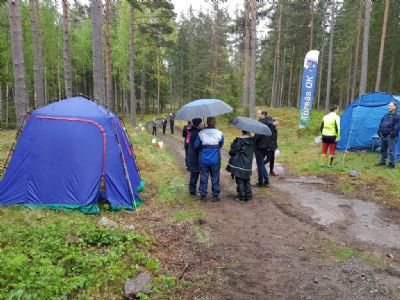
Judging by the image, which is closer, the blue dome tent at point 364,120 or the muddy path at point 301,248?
the muddy path at point 301,248

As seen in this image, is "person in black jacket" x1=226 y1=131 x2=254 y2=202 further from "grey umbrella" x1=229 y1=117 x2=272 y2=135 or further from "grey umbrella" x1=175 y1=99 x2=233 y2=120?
"grey umbrella" x1=175 y1=99 x2=233 y2=120

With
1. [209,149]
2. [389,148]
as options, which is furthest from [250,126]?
[389,148]

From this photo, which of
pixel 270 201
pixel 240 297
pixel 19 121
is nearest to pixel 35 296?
pixel 240 297

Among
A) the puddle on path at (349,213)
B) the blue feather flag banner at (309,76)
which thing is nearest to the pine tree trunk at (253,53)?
the blue feather flag banner at (309,76)

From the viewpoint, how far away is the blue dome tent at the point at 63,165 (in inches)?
266

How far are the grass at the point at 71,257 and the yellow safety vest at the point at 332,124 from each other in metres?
5.97

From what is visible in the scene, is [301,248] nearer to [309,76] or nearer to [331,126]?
[331,126]

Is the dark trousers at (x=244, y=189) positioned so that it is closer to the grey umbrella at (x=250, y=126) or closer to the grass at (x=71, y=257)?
the grey umbrella at (x=250, y=126)

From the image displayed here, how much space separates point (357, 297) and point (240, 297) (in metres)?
1.36

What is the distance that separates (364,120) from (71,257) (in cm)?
1208

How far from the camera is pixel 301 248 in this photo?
5.29 meters

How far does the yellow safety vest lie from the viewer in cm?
1029

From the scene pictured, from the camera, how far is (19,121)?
8.79 metres

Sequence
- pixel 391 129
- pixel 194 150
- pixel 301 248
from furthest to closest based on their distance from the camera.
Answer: pixel 391 129 < pixel 194 150 < pixel 301 248
